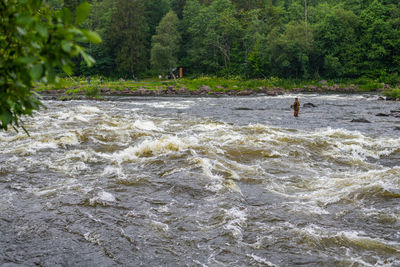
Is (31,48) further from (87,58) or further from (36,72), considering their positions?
(87,58)

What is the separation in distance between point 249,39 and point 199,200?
65.3 m

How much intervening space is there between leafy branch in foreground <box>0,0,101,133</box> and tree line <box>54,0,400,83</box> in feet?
165

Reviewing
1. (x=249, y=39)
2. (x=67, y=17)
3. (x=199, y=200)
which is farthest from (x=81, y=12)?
(x=249, y=39)

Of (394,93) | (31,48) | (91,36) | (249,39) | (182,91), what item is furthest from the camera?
(249,39)

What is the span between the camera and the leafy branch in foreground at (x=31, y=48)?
2.68m

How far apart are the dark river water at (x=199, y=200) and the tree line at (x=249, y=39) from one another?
42.0m

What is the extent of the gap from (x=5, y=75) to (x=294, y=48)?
6016 centimetres

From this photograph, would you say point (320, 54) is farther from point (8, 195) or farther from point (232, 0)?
point (8, 195)

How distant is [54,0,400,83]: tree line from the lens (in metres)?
60.3

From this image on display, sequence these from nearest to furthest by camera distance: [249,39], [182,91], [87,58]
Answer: [87,58], [182,91], [249,39]

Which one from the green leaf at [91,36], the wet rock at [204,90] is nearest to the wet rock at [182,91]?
the wet rock at [204,90]

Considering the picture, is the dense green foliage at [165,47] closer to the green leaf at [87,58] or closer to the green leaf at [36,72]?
the green leaf at [36,72]

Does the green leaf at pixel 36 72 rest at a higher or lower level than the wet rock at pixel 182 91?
higher

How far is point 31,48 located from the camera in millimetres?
2926
